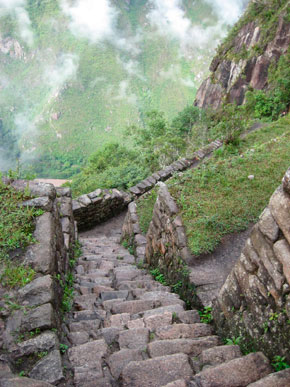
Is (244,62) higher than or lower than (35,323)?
higher

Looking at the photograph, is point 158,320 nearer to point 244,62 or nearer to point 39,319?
point 39,319

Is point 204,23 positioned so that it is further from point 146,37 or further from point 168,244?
point 168,244

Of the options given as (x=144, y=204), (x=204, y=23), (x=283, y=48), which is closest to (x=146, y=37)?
(x=204, y=23)

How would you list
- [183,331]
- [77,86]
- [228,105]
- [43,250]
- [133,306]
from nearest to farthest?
[183,331], [133,306], [43,250], [228,105], [77,86]

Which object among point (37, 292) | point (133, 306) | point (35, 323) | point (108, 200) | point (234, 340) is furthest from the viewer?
point (108, 200)

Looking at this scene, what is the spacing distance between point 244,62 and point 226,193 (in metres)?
20.4

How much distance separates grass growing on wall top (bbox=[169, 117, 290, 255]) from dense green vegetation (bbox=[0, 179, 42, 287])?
88.1 inches

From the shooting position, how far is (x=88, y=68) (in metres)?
86.1

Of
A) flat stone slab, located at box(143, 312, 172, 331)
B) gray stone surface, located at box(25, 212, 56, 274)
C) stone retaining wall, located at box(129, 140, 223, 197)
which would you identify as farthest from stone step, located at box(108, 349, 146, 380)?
stone retaining wall, located at box(129, 140, 223, 197)

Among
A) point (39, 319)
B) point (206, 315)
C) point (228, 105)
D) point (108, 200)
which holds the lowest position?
point (206, 315)

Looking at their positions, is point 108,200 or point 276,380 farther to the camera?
point 108,200

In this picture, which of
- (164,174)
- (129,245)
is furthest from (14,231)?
(164,174)

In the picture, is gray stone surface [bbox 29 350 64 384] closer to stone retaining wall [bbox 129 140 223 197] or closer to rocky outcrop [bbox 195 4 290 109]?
stone retaining wall [bbox 129 140 223 197]

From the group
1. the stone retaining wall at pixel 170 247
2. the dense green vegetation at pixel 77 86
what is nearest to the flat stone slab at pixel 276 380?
the stone retaining wall at pixel 170 247
